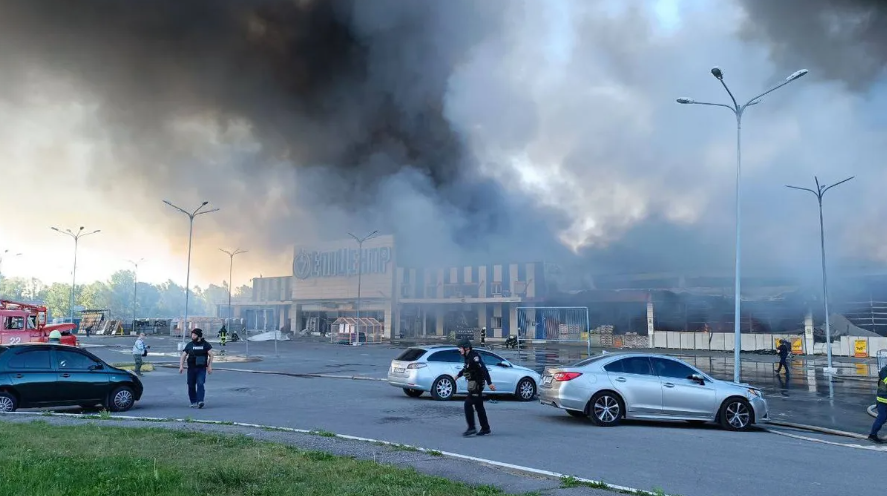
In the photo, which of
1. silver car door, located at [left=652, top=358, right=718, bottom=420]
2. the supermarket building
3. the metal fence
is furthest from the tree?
silver car door, located at [left=652, top=358, right=718, bottom=420]

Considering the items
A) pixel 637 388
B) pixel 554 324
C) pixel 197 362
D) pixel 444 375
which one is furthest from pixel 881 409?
pixel 554 324

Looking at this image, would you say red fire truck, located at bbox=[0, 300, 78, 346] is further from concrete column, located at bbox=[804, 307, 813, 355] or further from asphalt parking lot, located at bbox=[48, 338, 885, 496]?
concrete column, located at bbox=[804, 307, 813, 355]

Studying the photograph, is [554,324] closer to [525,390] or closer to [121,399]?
[525,390]

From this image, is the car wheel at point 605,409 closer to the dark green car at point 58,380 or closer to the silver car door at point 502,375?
the silver car door at point 502,375

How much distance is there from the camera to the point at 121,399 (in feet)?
40.7

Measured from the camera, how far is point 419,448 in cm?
800

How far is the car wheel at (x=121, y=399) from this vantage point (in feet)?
40.3

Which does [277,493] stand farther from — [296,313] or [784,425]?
[296,313]

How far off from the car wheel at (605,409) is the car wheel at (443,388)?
15.4 ft

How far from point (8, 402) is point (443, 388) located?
843cm

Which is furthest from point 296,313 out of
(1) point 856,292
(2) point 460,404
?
(2) point 460,404

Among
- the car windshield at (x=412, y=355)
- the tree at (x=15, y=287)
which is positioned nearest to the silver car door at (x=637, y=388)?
the car windshield at (x=412, y=355)

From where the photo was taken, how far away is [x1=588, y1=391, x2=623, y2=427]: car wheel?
10.8m

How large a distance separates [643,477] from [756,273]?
41.7 m
